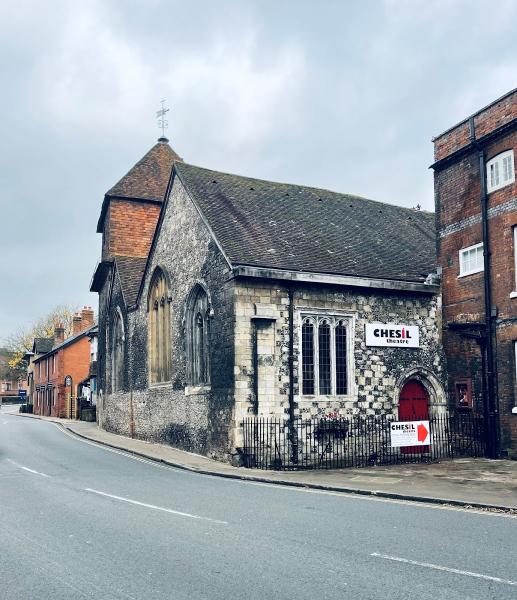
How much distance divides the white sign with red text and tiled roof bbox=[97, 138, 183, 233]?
20716 millimetres

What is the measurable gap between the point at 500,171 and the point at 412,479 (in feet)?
31.7

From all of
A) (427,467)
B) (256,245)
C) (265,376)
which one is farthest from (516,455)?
(256,245)

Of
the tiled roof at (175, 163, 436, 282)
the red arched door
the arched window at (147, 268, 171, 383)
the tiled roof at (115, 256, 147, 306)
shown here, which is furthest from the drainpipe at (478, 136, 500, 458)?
the tiled roof at (115, 256, 147, 306)

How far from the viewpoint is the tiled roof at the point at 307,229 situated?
22.0 meters

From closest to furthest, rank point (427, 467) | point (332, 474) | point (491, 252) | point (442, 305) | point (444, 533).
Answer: point (444, 533) → point (332, 474) → point (427, 467) → point (491, 252) → point (442, 305)

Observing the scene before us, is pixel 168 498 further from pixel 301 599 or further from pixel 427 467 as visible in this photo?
pixel 427 467

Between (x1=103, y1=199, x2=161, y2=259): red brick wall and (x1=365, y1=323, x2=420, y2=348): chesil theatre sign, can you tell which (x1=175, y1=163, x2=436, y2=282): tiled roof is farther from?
(x1=103, y1=199, x2=161, y2=259): red brick wall

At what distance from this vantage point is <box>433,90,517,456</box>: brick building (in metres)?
20.2

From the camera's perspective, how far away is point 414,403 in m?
22.7

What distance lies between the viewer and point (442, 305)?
76.5 ft

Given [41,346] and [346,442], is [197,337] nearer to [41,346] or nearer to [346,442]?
[346,442]

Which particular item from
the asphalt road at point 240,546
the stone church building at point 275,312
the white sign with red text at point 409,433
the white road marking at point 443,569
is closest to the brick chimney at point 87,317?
the stone church building at point 275,312

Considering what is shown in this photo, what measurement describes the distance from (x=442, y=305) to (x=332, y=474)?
8.13 m

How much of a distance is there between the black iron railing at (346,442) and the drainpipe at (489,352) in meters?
0.56
